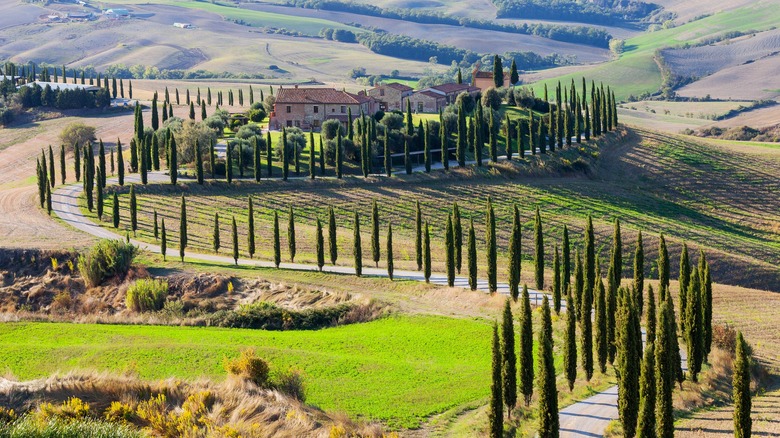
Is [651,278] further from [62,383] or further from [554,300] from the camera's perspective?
[62,383]

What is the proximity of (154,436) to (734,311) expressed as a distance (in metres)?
37.4

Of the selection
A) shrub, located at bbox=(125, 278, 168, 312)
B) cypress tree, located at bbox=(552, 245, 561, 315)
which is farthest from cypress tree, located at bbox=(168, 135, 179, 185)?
cypress tree, located at bbox=(552, 245, 561, 315)

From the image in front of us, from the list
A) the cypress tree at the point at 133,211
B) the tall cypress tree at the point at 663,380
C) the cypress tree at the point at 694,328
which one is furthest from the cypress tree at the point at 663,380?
the cypress tree at the point at 133,211

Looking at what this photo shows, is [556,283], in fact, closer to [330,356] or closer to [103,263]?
[330,356]

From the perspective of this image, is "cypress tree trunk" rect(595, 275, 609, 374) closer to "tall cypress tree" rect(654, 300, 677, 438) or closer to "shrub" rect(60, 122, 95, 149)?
"tall cypress tree" rect(654, 300, 677, 438)

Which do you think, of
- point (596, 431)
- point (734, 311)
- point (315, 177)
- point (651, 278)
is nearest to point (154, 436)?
point (596, 431)

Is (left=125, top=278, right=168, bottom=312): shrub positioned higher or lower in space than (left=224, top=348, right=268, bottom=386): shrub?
lower

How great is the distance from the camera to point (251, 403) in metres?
35.3

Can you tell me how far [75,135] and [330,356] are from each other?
8112cm

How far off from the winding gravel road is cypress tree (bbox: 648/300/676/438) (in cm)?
421

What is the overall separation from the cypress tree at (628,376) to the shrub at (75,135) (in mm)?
92022

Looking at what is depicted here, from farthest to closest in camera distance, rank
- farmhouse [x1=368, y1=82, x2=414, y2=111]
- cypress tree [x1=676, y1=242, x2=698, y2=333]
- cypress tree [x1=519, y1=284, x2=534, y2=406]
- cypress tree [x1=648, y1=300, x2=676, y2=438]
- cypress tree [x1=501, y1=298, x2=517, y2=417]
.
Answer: farmhouse [x1=368, y1=82, x2=414, y2=111] < cypress tree [x1=676, y1=242, x2=698, y2=333] < cypress tree [x1=519, y1=284, x2=534, y2=406] < cypress tree [x1=501, y1=298, x2=517, y2=417] < cypress tree [x1=648, y1=300, x2=676, y2=438]

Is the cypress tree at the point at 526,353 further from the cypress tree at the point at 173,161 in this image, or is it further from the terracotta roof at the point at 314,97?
the terracotta roof at the point at 314,97

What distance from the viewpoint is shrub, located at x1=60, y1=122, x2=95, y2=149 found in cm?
11569
